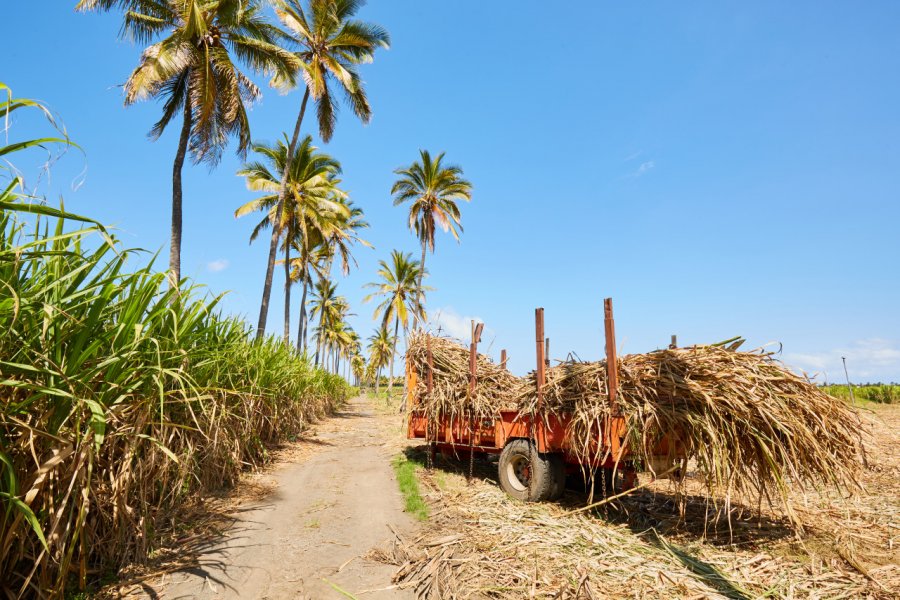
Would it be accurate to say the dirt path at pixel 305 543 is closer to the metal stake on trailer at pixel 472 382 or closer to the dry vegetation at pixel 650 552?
the dry vegetation at pixel 650 552

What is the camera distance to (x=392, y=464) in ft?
28.0

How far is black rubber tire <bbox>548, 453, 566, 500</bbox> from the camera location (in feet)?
18.3

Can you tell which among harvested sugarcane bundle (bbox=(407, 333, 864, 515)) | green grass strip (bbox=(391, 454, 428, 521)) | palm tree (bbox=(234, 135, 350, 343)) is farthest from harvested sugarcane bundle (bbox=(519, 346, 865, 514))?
palm tree (bbox=(234, 135, 350, 343))

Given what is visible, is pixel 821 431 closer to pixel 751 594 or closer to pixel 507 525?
pixel 751 594

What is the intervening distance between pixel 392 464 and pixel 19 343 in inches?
265

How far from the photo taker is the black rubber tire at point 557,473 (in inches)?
220

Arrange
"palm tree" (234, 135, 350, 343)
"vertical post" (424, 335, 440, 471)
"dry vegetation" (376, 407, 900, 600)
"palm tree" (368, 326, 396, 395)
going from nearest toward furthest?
"dry vegetation" (376, 407, 900, 600) → "vertical post" (424, 335, 440, 471) → "palm tree" (234, 135, 350, 343) → "palm tree" (368, 326, 396, 395)

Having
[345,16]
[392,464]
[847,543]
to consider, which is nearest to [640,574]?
[847,543]

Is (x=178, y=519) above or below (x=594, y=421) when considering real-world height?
below

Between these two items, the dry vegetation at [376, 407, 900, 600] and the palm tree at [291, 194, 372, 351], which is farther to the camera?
the palm tree at [291, 194, 372, 351]

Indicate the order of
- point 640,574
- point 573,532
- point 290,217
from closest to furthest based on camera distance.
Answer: point 640,574
point 573,532
point 290,217

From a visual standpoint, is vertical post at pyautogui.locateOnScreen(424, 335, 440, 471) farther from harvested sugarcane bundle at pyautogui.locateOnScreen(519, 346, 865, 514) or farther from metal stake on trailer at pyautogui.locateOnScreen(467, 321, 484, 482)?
harvested sugarcane bundle at pyautogui.locateOnScreen(519, 346, 865, 514)

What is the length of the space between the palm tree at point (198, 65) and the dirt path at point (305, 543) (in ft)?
32.8

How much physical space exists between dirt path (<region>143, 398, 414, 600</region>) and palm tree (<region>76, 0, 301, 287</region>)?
32.8ft
